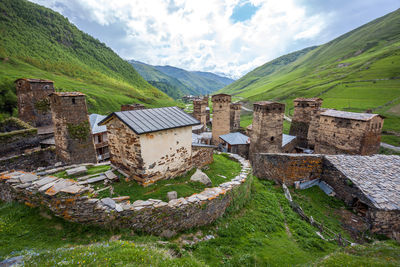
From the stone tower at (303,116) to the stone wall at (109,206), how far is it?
2281 cm

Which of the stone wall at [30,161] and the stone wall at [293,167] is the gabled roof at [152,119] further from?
the stone wall at [30,161]

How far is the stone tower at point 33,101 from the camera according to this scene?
80.0ft

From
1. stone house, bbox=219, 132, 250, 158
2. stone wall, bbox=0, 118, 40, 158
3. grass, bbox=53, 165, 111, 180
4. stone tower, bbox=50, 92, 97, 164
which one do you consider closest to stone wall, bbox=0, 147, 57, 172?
stone tower, bbox=50, 92, 97, 164

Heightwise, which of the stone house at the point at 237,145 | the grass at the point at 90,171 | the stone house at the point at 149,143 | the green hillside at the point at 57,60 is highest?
the green hillside at the point at 57,60

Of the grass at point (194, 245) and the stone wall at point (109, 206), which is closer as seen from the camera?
the grass at point (194, 245)

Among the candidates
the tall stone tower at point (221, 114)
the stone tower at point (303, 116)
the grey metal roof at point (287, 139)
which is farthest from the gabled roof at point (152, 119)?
the stone tower at point (303, 116)

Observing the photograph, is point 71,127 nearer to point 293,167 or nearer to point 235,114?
point 293,167

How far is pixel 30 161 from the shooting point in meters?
16.1

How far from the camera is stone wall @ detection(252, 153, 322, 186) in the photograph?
45.8 feet

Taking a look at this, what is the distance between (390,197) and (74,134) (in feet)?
74.3

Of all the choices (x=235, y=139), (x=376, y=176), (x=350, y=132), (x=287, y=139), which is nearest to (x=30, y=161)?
(x=235, y=139)

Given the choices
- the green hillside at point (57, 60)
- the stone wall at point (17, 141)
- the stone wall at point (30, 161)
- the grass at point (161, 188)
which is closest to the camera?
the grass at point (161, 188)

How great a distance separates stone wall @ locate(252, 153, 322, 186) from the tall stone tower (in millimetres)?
13891

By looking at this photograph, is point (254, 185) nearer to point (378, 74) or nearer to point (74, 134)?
point (74, 134)
